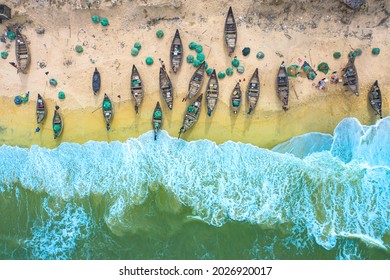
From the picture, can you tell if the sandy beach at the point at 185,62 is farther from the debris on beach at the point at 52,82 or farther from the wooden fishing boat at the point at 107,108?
the wooden fishing boat at the point at 107,108

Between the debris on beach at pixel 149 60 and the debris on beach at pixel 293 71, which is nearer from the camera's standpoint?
the debris on beach at pixel 293 71

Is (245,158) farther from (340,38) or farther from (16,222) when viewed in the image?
(16,222)

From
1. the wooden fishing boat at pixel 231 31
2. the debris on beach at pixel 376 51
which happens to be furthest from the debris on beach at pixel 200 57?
the debris on beach at pixel 376 51

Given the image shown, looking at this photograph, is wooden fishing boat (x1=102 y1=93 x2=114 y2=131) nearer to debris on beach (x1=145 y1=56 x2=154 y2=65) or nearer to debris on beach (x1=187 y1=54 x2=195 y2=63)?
debris on beach (x1=145 y1=56 x2=154 y2=65)

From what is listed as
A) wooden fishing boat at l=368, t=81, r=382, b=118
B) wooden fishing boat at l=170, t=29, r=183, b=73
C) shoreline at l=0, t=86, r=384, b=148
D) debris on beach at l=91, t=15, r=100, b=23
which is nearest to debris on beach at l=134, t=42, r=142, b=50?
wooden fishing boat at l=170, t=29, r=183, b=73

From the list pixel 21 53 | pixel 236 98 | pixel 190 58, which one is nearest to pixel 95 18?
pixel 21 53

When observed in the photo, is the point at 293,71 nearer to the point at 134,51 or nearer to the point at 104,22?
the point at 134,51

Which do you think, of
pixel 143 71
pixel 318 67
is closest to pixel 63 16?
pixel 143 71
